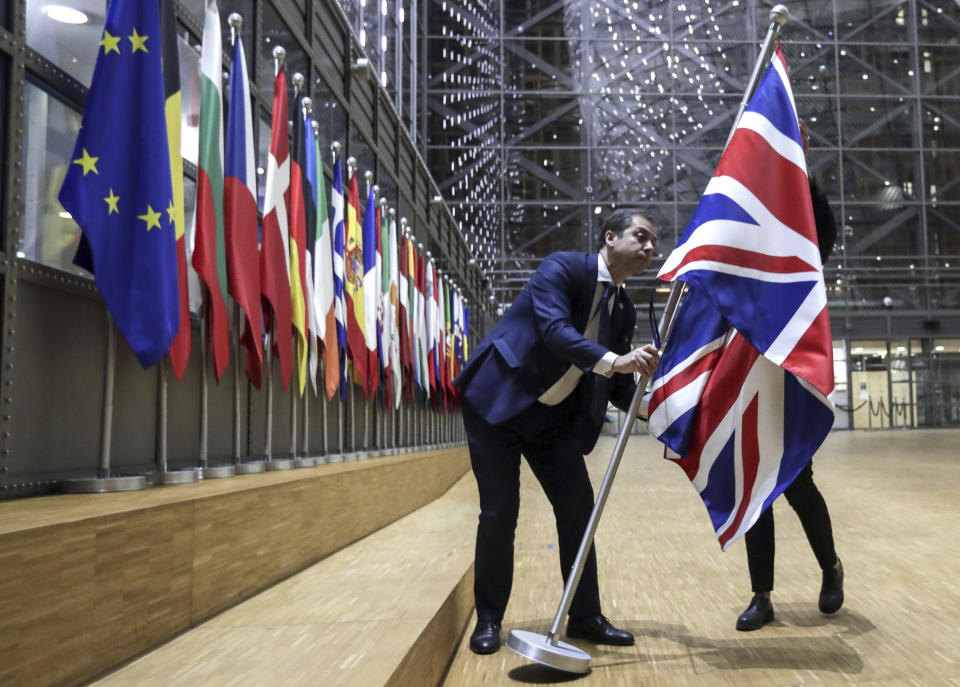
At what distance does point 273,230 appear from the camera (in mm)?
4418

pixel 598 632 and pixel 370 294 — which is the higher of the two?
pixel 370 294

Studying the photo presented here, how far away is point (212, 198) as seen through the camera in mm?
3723

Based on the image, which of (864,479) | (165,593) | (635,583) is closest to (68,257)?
(165,593)

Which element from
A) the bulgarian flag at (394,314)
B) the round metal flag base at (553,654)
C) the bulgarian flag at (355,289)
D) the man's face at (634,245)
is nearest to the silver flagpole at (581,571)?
the round metal flag base at (553,654)

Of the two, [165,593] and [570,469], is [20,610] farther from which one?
[570,469]

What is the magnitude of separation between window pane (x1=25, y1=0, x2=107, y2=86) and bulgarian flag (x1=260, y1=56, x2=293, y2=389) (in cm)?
127

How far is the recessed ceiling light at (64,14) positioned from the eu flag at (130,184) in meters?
0.22

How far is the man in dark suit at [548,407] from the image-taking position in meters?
2.81

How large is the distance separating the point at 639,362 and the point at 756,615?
1.06 m

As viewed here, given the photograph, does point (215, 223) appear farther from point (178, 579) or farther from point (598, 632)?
point (598, 632)

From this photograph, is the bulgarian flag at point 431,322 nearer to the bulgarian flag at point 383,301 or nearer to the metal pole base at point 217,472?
the bulgarian flag at point 383,301

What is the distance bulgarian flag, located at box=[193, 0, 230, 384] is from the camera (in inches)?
143

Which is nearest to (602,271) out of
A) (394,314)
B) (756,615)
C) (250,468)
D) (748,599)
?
(756,615)

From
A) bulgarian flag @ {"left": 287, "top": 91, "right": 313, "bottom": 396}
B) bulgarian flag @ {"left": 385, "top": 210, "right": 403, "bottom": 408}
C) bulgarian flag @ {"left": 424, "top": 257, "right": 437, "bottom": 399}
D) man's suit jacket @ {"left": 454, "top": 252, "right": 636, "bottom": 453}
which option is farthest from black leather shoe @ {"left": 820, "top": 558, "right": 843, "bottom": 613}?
bulgarian flag @ {"left": 424, "top": 257, "right": 437, "bottom": 399}
